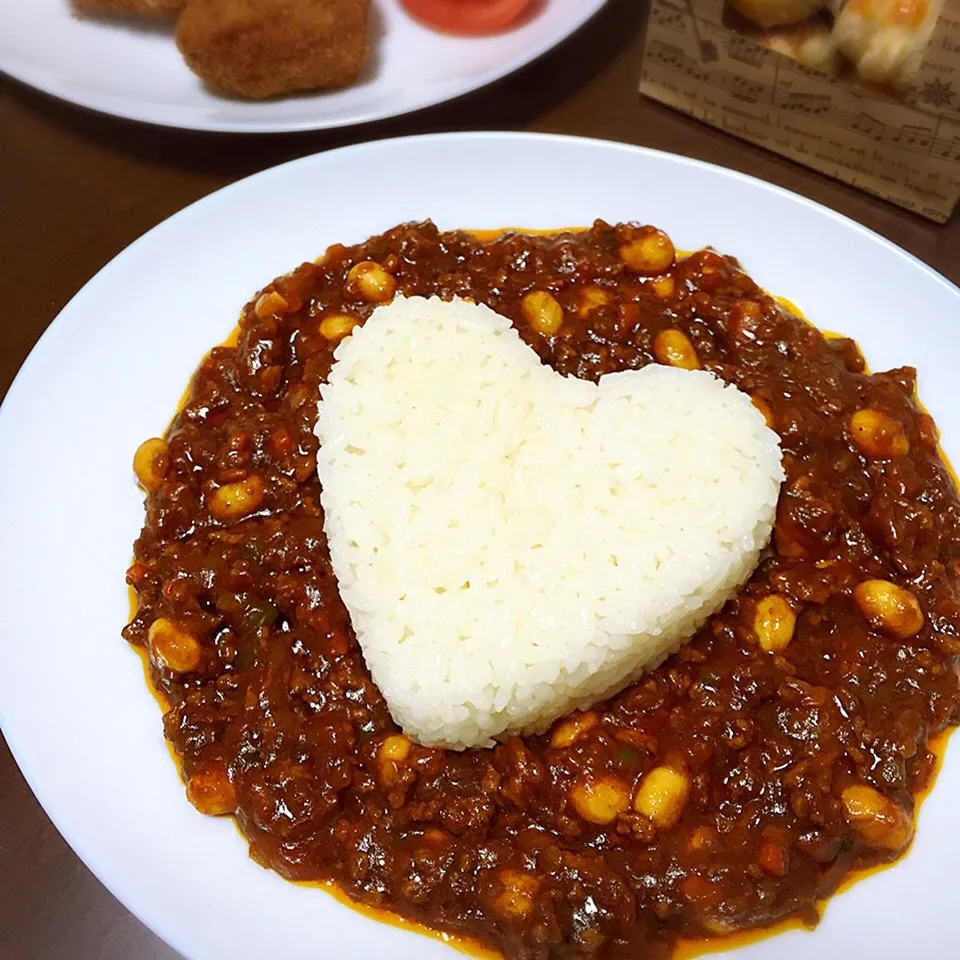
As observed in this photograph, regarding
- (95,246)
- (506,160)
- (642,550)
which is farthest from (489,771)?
(95,246)

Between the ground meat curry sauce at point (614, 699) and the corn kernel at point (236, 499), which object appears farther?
the corn kernel at point (236, 499)

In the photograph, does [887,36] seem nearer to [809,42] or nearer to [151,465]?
[809,42]

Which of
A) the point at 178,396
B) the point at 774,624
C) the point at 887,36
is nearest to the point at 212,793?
the point at 178,396

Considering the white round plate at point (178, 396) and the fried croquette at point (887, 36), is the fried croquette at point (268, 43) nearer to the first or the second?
the white round plate at point (178, 396)

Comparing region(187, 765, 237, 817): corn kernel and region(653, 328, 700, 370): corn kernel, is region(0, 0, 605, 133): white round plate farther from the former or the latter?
region(187, 765, 237, 817): corn kernel

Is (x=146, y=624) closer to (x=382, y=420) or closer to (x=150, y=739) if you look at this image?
(x=150, y=739)

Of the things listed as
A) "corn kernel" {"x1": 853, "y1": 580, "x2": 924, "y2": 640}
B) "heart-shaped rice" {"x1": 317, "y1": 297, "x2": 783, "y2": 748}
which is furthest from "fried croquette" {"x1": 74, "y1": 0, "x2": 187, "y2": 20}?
"corn kernel" {"x1": 853, "y1": 580, "x2": 924, "y2": 640}

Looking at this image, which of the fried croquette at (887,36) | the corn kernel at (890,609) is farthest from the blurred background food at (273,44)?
the corn kernel at (890,609)
